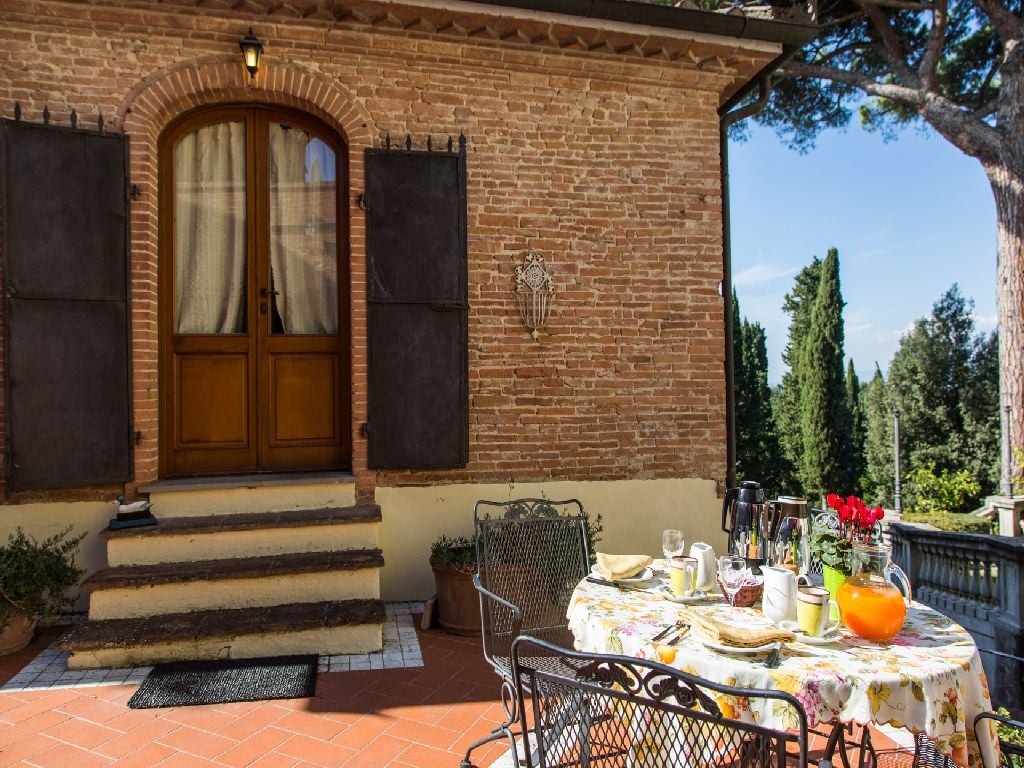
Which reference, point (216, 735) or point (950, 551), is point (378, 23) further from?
point (950, 551)

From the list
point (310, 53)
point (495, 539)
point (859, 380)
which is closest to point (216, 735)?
point (495, 539)

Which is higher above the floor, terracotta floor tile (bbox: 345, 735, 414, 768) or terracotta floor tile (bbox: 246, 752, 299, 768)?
terracotta floor tile (bbox: 246, 752, 299, 768)

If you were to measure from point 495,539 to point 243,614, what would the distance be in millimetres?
1645

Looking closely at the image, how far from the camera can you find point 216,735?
2992 millimetres

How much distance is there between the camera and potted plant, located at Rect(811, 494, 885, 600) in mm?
2217

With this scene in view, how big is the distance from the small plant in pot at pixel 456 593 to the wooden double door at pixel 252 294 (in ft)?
4.10

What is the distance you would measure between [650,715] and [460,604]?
9.27 ft

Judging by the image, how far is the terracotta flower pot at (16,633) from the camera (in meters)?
3.85

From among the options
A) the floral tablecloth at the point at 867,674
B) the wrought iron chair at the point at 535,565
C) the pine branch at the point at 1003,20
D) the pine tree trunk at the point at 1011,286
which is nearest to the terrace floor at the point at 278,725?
the wrought iron chair at the point at 535,565

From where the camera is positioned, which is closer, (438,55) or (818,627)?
(818,627)

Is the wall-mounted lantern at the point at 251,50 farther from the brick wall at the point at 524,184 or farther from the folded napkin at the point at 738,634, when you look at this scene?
the folded napkin at the point at 738,634

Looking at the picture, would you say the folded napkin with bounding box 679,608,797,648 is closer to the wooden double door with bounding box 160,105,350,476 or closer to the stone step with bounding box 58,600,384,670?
the stone step with bounding box 58,600,384,670

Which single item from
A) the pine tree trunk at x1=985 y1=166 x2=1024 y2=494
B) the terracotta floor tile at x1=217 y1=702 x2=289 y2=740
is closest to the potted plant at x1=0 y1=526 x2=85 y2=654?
the terracotta floor tile at x1=217 y1=702 x2=289 y2=740

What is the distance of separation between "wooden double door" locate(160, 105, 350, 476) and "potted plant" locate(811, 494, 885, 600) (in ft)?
11.8
